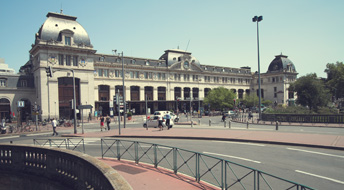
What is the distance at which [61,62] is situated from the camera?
48000 millimetres

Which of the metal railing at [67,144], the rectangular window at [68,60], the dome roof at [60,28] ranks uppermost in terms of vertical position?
the dome roof at [60,28]

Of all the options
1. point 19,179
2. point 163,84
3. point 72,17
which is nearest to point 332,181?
point 19,179

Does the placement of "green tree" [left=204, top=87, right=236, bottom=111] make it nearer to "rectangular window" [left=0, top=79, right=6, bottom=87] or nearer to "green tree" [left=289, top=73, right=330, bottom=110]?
"green tree" [left=289, top=73, right=330, bottom=110]

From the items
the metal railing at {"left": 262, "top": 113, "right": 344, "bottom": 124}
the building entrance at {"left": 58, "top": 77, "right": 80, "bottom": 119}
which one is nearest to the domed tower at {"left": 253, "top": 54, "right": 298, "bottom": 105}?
the metal railing at {"left": 262, "top": 113, "right": 344, "bottom": 124}

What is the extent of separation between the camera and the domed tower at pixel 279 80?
281ft

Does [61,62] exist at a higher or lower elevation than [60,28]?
lower

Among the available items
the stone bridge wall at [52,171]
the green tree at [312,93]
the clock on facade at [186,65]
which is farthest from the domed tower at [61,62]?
the green tree at [312,93]

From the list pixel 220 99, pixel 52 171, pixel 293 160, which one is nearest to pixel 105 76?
pixel 220 99

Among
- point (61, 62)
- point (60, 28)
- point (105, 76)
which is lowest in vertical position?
point (105, 76)

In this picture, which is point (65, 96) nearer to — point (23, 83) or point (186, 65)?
point (23, 83)

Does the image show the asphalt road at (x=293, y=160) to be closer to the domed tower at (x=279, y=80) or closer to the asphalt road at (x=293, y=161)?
the asphalt road at (x=293, y=161)

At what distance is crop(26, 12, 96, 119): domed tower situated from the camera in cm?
4609

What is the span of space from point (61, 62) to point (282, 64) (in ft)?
252

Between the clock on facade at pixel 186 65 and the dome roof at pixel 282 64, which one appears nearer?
the clock on facade at pixel 186 65
